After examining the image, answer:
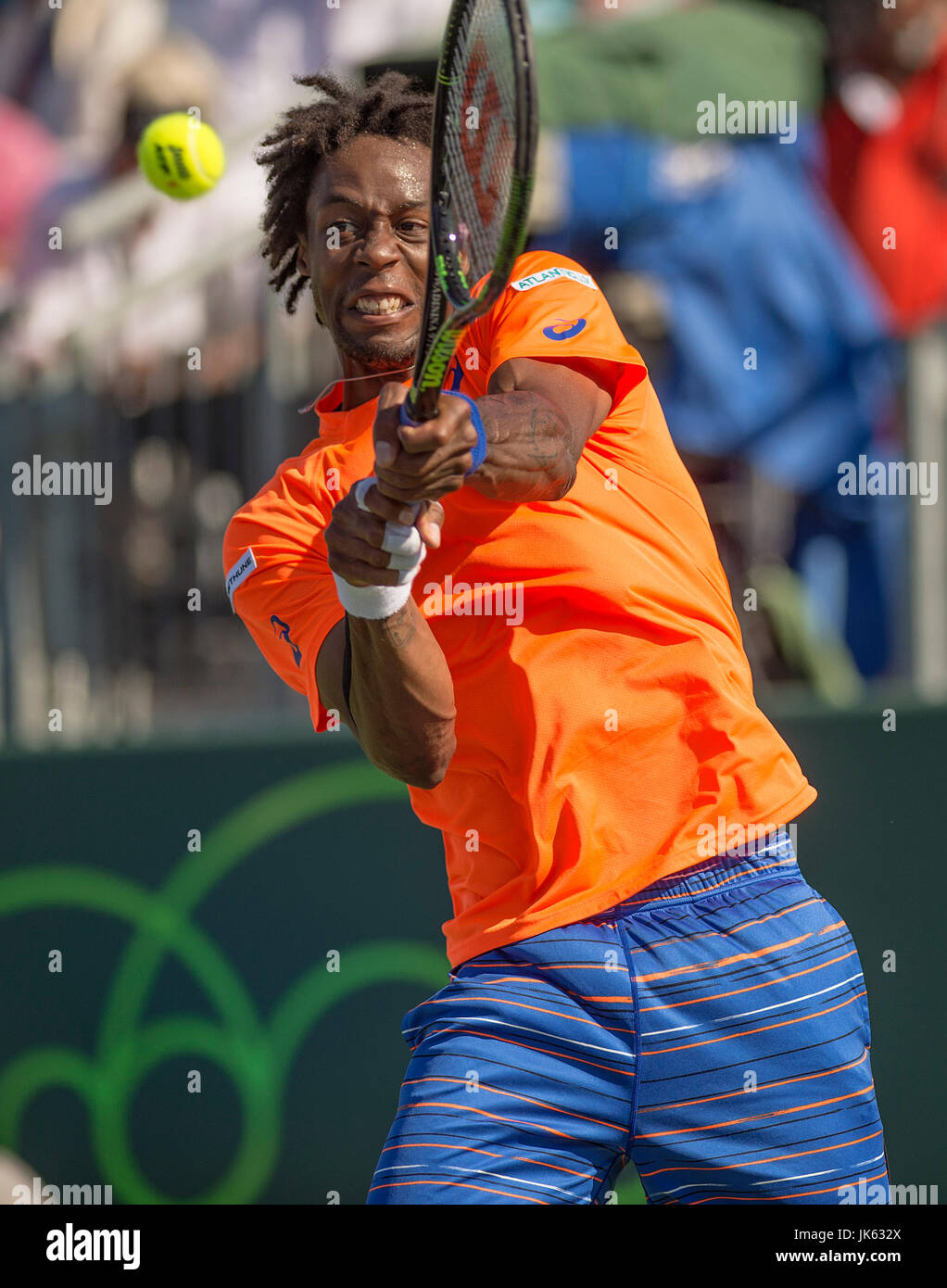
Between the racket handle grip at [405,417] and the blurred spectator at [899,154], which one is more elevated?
the blurred spectator at [899,154]

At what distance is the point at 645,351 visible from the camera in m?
6.10

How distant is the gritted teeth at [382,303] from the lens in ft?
10.1

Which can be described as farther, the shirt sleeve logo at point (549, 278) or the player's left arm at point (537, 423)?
the shirt sleeve logo at point (549, 278)

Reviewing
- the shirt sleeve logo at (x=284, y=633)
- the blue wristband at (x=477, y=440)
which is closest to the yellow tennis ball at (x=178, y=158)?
the shirt sleeve logo at (x=284, y=633)

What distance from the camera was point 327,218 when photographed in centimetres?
318

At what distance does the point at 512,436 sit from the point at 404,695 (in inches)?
18.7

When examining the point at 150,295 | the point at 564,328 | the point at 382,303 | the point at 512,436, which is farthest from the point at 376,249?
the point at 150,295

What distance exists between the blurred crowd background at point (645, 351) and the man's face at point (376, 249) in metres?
2.49

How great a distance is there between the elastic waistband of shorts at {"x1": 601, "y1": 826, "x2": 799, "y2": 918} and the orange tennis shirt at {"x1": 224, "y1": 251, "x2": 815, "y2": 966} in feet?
0.08

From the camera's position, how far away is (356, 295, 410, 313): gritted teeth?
121 inches

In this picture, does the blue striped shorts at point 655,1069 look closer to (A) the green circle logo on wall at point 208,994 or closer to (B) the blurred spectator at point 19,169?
(A) the green circle logo on wall at point 208,994

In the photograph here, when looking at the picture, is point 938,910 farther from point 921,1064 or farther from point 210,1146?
point 210,1146

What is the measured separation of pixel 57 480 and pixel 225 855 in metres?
1.45

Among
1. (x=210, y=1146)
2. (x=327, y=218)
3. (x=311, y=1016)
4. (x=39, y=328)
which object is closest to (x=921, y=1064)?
(x=311, y=1016)
